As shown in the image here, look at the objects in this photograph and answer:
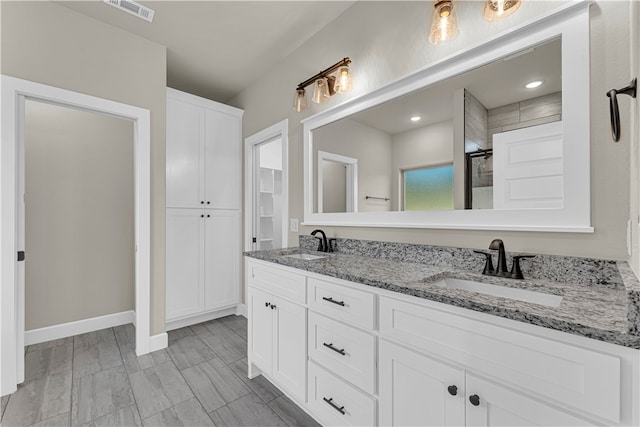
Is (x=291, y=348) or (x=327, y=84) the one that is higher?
(x=327, y=84)

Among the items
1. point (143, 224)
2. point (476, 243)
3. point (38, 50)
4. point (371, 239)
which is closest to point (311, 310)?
point (371, 239)

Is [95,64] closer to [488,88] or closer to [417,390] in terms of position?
[488,88]

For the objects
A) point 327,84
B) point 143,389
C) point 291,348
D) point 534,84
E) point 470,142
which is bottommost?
point 143,389

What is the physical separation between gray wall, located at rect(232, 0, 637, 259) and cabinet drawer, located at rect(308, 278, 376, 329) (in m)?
0.60

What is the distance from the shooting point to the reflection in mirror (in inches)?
46.0

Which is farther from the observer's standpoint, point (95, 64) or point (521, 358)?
point (95, 64)

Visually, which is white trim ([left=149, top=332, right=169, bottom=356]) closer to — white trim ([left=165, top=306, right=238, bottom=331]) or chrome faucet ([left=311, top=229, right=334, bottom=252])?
white trim ([left=165, top=306, right=238, bottom=331])

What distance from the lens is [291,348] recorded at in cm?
158

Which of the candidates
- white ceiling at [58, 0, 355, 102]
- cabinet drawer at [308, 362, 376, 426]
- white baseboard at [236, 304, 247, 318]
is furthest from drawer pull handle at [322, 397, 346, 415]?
white ceiling at [58, 0, 355, 102]

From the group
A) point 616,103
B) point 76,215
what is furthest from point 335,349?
point 76,215

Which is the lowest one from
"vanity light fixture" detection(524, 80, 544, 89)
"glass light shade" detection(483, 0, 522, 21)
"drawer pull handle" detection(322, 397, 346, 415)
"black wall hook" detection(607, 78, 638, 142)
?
"drawer pull handle" detection(322, 397, 346, 415)

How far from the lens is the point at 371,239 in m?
1.88

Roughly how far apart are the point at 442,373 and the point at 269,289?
113 centimetres

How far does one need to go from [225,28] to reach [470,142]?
84.3 inches
